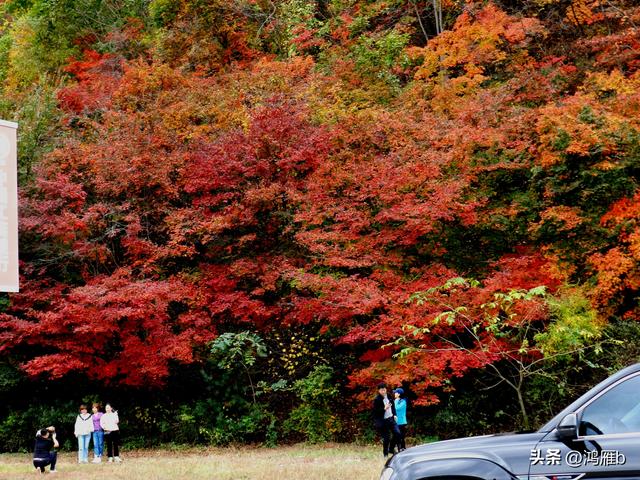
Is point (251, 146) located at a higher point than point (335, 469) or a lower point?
higher

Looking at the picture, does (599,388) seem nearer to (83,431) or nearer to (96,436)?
(96,436)

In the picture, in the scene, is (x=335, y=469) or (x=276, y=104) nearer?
(x=335, y=469)

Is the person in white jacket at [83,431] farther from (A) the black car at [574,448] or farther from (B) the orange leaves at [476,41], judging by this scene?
(A) the black car at [574,448]

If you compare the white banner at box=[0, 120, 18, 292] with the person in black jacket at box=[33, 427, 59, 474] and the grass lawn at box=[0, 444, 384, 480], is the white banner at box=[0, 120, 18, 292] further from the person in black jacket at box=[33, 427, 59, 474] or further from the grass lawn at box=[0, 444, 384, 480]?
the person in black jacket at box=[33, 427, 59, 474]

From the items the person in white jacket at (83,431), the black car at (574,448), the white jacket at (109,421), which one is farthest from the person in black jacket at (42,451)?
the black car at (574,448)

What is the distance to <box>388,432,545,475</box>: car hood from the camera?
565cm

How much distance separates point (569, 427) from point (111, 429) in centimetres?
1560

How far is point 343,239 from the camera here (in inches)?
853

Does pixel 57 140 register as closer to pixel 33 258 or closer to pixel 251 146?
pixel 33 258

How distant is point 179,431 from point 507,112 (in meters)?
13.6

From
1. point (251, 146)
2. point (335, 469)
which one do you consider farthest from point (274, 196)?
point (335, 469)

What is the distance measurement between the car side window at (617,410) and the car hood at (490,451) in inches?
15.4

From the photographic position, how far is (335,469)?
14539 mm

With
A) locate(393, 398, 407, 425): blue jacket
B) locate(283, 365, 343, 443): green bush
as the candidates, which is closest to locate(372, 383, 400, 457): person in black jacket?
locate(393, 398, 407, 425): blue jacket
